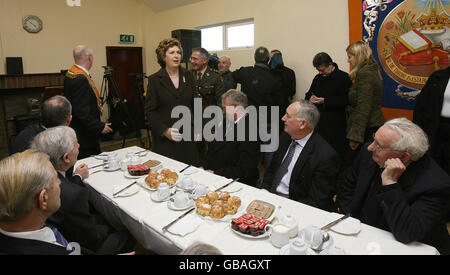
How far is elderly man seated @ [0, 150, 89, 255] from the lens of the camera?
36.9 inches

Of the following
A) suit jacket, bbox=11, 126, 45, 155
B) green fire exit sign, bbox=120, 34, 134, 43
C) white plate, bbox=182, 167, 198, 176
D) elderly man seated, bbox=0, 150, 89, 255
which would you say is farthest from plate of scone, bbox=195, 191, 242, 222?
green fire exit sign, bbox=120, 34, 134, 43

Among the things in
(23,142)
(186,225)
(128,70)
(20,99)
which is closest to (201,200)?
(186,225)

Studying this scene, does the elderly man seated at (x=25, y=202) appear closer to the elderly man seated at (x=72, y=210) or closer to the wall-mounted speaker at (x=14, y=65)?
the elderly man seated at (x=72, y=210)

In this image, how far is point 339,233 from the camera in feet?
4.10

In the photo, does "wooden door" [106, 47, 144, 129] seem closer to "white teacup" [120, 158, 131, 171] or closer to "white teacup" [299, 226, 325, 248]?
"white teacup" [120, 158, 131, 171]

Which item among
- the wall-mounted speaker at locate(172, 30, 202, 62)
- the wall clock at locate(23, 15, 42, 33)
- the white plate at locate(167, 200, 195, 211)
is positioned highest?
the wall clock at locate(23, 15, 42, 33)

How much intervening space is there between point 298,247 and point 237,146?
4.29ft

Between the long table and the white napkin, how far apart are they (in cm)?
2

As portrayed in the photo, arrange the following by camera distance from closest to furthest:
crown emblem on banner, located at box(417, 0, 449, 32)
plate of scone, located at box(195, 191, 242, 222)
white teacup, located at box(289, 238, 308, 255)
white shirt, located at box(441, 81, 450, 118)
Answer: white teacup, located at box(289, 238, 308, 255) → plate of scone, located at box(195, 191, 242, 222) → white shirt, located at box(441, 81, 450, 118) → crown emblem on banner, located at box(417, 0, 449, 32)

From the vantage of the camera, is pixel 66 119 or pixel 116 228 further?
pixel 66 119

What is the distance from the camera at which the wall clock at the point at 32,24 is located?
201 inches
